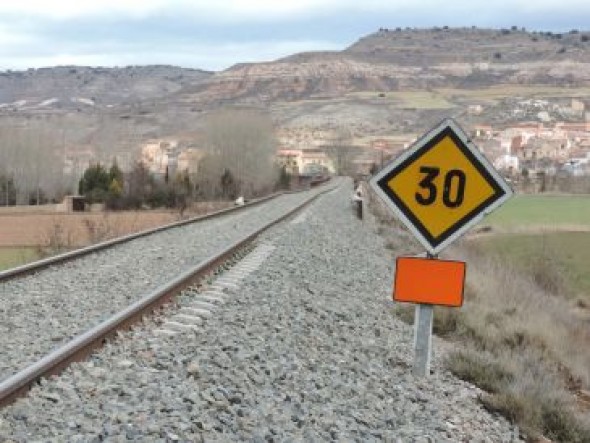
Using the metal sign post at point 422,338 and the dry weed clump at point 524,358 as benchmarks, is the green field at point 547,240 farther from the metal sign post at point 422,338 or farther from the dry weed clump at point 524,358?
the metal sign post at point 422,338

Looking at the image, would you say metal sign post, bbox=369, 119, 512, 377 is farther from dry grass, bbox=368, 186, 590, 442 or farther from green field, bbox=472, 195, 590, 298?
green field, bbox=472, 195, 590, 298

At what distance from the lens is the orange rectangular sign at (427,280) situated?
762 cm

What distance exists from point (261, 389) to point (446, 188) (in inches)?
87.3

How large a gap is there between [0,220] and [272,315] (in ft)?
173

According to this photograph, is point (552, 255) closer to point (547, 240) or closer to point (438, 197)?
point (547, 240)

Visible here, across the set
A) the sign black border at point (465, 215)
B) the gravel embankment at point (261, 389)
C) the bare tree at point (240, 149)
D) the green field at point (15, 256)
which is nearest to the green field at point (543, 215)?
the green field at point (15, 256)

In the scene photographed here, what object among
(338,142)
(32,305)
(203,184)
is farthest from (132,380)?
(338,142)

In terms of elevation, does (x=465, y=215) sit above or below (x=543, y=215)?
above

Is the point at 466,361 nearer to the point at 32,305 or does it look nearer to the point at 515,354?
the point at 515,354

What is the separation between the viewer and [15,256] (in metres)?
35.0

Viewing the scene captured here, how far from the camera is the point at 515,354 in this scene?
10422 mm

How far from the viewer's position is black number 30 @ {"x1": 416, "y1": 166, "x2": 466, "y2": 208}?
7609mm

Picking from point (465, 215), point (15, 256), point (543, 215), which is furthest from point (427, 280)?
point (543, 215)

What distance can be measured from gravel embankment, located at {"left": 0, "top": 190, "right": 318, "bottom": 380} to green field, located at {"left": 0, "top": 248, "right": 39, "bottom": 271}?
9.21m
